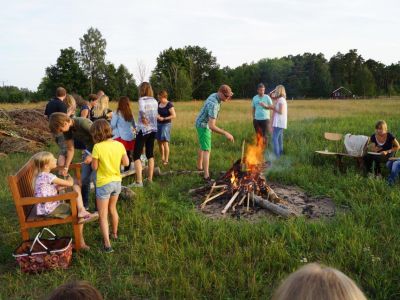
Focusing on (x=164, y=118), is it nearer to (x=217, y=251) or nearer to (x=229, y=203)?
(x=229, y=203)

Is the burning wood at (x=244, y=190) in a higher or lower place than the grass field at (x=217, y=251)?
higher

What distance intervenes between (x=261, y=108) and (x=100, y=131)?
6.24 metres

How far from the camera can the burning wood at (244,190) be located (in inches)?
250

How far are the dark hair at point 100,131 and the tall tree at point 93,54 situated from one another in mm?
57637

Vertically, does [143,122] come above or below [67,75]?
below

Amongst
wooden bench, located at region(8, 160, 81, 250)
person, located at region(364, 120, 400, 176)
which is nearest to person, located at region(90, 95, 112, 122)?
wooden bench, located at region(8, 160, 81, 250)

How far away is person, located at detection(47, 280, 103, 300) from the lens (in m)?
1.72

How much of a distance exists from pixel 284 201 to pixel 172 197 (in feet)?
6.70

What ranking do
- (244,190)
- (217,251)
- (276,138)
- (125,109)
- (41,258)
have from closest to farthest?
1. (41,258)
2. (217,251)
3. (244,190)
4. (125,109)
5. (276,138)

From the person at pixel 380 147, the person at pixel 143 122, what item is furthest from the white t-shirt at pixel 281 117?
the person at pixel 143 122

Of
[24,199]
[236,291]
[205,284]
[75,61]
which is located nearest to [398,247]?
[236,291]

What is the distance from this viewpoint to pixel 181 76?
176ft

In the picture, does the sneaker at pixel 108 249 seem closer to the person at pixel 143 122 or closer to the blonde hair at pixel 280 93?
the person at pixel 143 122

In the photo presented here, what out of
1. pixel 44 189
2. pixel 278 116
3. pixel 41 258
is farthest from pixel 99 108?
pixel 41 258
